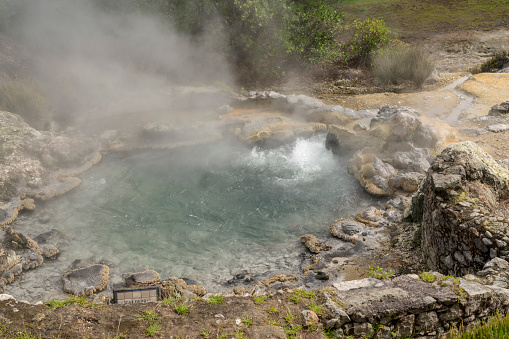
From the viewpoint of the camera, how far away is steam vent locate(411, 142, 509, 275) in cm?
429

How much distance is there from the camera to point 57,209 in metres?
7.86

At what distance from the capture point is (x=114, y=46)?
14.6 m

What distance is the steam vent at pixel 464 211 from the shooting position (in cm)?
429

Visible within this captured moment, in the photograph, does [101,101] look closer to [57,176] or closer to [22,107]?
[22,107]

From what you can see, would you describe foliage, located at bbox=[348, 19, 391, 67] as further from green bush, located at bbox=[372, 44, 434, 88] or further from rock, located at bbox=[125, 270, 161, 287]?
rock, located at bbox=[125, 270, 161, 287]

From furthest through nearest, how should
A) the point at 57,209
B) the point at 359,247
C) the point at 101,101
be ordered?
the point at 101,101 < the point at 57,209 < the point at 359,247

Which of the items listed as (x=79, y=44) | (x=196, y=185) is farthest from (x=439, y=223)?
(x=79, y=44)

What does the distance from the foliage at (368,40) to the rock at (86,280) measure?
1241cm

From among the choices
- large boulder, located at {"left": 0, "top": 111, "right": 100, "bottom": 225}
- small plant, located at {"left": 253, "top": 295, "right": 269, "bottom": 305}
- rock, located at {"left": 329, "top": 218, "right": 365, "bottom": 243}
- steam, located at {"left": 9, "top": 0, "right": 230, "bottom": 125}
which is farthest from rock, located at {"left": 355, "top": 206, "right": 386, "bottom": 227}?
steam, located at {"left": 9, "top": 0, "right": 230, "bottom": 125}

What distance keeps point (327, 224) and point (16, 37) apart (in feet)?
45.3

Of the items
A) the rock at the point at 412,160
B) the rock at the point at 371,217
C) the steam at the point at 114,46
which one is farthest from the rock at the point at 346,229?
the steam at the point at 114,46

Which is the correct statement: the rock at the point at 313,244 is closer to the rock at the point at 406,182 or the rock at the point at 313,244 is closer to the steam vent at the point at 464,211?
the steam vent at the point at 464,211

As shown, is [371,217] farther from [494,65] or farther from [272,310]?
[494,65]

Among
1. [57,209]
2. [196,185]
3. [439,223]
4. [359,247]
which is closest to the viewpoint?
[439,223]
